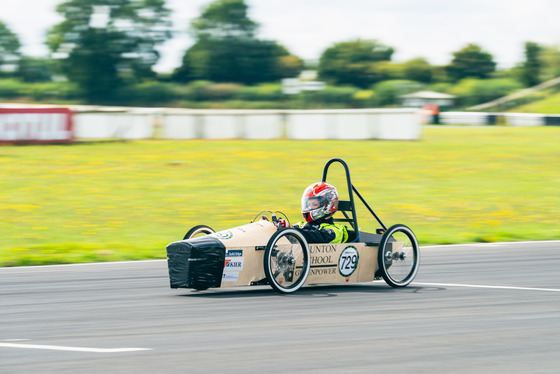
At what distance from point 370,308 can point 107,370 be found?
3.16m

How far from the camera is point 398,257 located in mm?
9594

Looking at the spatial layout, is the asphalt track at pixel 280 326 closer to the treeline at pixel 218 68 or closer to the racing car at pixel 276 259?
the racing car at pixel 276 259

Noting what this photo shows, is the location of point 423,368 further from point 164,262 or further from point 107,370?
point 164,262

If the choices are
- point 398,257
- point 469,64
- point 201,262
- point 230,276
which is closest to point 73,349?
point 201,262

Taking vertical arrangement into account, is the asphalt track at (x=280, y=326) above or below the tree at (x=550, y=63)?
below

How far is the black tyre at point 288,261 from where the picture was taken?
28.2 feet

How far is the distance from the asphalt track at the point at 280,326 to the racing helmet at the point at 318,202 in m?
0.83

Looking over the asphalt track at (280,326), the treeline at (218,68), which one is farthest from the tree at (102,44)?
the asphalt track at (280,326)

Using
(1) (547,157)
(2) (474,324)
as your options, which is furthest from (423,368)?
(1) (547,157)

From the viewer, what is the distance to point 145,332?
6863mm

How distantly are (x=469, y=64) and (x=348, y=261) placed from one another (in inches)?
4015

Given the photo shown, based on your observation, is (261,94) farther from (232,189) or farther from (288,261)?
(288,261)

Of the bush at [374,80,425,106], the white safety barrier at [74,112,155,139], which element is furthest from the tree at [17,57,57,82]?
the white safety barrier at [74,112,155,139]

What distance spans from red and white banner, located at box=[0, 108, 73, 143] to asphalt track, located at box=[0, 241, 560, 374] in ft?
78.6
